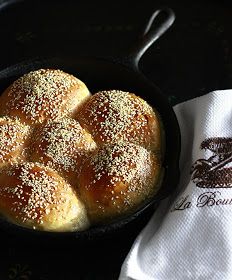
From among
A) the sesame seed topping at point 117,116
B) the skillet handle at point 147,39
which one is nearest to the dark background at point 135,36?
the skillet handle at point 147,39

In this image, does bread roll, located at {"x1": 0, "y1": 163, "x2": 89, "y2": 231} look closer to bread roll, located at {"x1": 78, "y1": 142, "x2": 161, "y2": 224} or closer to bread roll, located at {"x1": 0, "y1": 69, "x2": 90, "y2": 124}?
bread roll, located at {"x1": 78, "y1": 142, "x2": 161, "y2": 224}

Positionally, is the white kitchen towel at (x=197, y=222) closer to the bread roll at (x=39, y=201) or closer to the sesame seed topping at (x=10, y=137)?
the bread roll at (x=39, y=201)

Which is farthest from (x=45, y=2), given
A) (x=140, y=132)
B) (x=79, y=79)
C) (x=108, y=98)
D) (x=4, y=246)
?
(x=4, y=246)

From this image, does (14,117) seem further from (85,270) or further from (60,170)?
(85,270)

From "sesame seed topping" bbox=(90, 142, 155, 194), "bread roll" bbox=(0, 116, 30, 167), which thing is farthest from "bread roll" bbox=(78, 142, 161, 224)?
"bread roll" bbox=(0, 116, 30, 167)

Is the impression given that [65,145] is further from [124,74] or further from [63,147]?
[124,74]

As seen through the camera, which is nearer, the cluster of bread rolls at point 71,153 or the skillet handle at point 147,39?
the cluster of bread rolls at point 71,153

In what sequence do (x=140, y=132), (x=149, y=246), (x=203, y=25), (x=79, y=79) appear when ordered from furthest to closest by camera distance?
(x=203, y=25) < (x=79, y=79) < (x=140, y=132) < (x=149, y=246)
